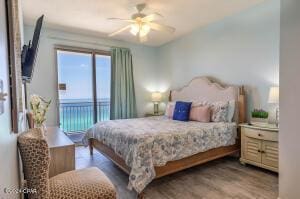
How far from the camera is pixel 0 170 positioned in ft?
2.34

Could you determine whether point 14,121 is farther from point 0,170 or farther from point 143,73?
point 143,73

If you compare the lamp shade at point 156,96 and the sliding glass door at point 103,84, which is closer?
the sliding glass door at point 103,84

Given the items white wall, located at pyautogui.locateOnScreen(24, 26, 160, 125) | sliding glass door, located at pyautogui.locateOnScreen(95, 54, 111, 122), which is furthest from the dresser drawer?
sliding glass door, located at pyautogui.locateOnScreen(95, 54, 111, 122)

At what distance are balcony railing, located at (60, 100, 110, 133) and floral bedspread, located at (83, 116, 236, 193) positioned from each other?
65.2 inches

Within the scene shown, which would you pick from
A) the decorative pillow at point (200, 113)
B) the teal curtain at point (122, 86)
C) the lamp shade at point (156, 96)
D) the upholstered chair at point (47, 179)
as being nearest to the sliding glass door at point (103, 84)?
the teal curtain at point (122, 86)

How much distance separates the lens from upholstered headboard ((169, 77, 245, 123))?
363 centimetres

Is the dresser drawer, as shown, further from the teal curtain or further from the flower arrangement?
the flower arrangement

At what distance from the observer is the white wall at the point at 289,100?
1.85 meters

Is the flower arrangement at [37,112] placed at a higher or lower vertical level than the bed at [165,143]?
higher

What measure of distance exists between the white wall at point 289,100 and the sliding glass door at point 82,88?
3902 millimetres

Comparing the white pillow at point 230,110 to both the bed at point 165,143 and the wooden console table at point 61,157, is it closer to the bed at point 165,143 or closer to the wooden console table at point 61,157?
the bed at point 165,143

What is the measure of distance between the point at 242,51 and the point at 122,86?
289 centimetres

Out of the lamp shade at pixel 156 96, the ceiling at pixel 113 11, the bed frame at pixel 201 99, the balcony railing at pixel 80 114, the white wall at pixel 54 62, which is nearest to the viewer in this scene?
the bed frame at pixel 201 99

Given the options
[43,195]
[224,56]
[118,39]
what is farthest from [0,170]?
[118,39]
